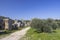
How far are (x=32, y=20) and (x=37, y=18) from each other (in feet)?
6.76

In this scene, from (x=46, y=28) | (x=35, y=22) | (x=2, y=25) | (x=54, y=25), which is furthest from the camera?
(x=2, y=25)

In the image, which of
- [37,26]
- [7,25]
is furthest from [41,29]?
[7,25]

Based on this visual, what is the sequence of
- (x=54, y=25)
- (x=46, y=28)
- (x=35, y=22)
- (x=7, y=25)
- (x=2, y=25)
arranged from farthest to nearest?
(x=2, y=25) → (x=7, y=25) → (x=54, y=25) → (x=35, y=22) → (x=46, y=28)

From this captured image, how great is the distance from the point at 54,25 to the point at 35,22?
390 inches

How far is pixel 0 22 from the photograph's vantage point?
66.1 meters

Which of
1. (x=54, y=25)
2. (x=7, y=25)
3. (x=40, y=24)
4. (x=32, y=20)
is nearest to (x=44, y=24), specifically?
(x=40, y=24)

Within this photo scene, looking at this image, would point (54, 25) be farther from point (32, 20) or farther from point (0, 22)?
point (0, 22)

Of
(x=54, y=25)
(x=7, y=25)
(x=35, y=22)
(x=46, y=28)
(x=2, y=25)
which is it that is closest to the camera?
(x=46, y=28)

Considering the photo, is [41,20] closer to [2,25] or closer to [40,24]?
[40,24]

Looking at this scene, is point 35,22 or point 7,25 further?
point 7,25

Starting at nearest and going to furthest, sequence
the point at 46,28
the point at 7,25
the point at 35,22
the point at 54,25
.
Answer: the point at 46,28 → the point at 35,22 → the point at 54,25 → the point at 7,25

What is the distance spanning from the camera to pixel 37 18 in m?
48.1

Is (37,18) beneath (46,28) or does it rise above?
above

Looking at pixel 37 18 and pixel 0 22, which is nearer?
pixel 37 18
